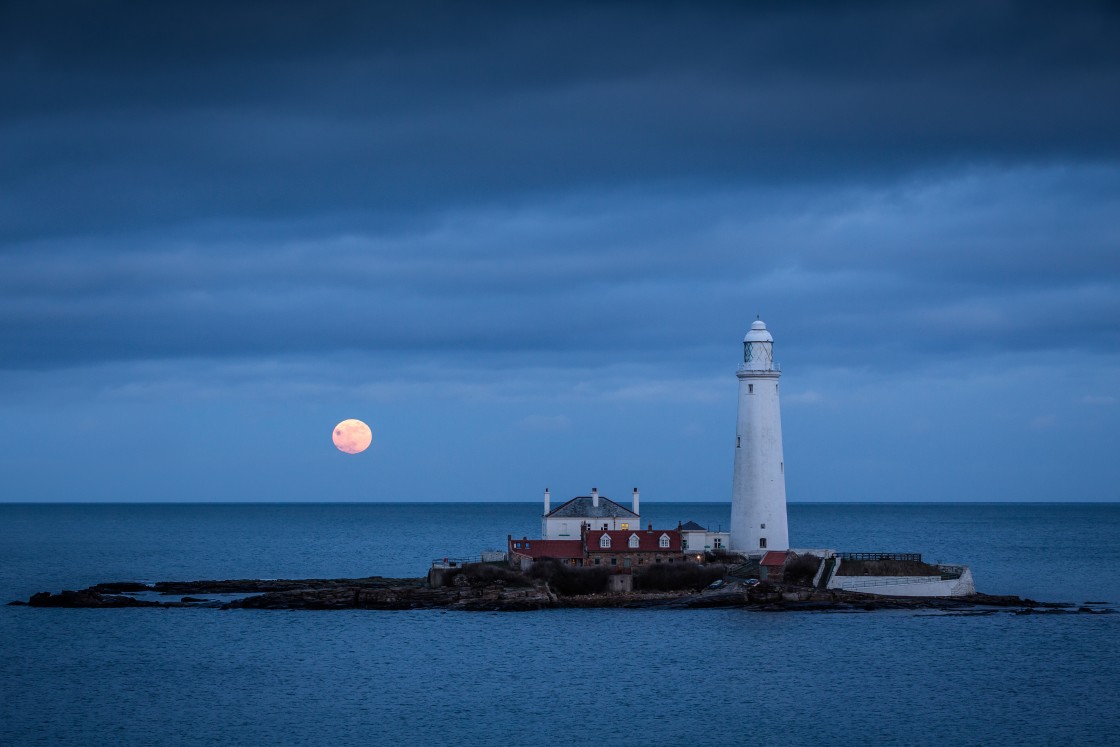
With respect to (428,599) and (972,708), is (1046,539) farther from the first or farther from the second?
(972,708)

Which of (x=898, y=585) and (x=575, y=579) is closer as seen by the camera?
(x=898, y=585)

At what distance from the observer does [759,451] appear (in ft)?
216

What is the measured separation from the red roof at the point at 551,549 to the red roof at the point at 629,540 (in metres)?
0.73

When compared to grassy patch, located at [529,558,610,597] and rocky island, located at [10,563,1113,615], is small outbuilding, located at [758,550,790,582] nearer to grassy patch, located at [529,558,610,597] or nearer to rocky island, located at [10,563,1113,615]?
rocky island, located at [10,563,1113,615]

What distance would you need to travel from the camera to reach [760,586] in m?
61.5

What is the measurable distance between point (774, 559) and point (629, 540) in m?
7.48

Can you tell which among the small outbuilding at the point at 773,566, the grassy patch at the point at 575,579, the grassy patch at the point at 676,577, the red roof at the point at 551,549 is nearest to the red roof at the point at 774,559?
the small outbuilding at the point at 773,566

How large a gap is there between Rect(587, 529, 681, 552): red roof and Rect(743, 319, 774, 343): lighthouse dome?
10434 millimetres

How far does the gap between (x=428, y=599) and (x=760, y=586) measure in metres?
15.8

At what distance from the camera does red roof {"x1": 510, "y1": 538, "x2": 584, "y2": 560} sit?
220ft

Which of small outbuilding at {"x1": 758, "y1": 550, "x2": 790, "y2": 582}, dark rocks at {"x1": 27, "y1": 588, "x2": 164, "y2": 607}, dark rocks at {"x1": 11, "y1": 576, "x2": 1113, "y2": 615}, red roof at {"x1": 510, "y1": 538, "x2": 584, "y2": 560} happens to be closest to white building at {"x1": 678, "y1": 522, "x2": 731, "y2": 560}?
small outbuilding at {"x1": 758, "y1": 550, "x2": 790, "y2": 582}

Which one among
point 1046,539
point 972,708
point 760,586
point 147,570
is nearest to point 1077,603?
point 760,586

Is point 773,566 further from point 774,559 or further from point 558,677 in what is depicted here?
point 558,677

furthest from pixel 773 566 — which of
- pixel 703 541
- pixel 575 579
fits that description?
pixel 575 579
